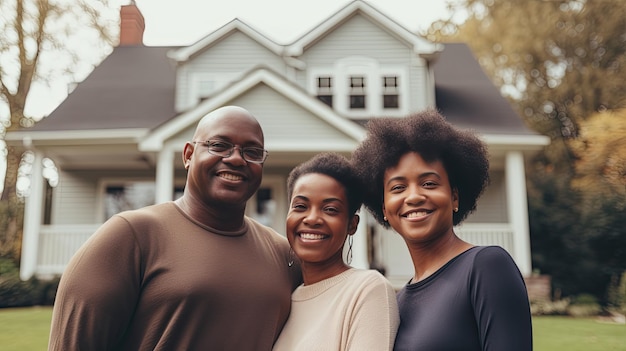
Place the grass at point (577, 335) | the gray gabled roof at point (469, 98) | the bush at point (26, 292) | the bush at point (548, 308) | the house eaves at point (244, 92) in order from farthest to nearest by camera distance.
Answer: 1. the gray gabled roof at point (469, 98)
2. the house eaves at point (244, 92)
3. the bush at point (26, 292)
4. the bush at point (548, 308)
5. the grass at point (577, 335)

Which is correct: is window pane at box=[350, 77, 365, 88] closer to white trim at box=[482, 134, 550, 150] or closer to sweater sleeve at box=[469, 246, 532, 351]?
white trim at box=[482, 134, 550, 150]

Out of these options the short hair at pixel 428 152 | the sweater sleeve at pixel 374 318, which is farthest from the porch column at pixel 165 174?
A: the sweater sleeve at pixel 374 318

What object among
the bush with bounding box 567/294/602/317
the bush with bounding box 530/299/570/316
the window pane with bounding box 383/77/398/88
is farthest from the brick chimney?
the bush with bounding box 567/294/602/317

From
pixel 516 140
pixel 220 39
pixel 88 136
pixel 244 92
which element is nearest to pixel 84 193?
pixel 88 136

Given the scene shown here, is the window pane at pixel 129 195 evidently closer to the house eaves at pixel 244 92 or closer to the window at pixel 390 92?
the house eaves at pixel 244 92

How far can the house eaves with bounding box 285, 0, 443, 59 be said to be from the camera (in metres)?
15.1

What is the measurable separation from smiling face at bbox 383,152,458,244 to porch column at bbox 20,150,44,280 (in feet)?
40.7

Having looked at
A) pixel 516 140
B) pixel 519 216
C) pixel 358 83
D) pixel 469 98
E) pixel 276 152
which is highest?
pixel 358 83

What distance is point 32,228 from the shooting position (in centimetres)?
1318

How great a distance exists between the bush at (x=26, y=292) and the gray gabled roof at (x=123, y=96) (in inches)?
146

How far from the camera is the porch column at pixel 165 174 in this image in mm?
12531

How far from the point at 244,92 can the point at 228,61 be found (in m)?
3.25

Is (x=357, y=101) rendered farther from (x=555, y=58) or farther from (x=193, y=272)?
(x=555, y=58)

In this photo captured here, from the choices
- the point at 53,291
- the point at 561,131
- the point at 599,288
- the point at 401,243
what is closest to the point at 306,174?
the point at 53,291
